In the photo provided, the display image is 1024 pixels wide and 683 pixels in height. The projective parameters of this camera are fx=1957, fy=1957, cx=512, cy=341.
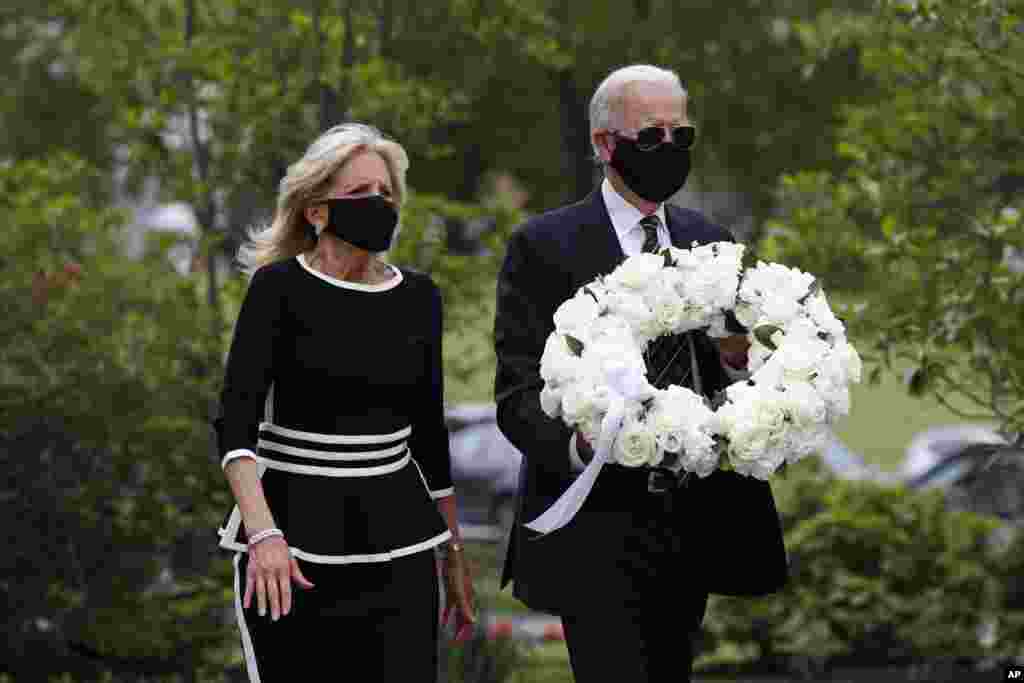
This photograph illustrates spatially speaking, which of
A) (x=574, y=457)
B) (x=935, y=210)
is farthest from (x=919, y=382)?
(x=574, y=457)

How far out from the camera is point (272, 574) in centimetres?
500

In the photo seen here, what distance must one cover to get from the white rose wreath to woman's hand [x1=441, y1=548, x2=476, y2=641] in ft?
2.18

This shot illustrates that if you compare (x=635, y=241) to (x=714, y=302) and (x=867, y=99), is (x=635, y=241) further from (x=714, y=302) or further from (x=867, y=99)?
(x=867, y=99)

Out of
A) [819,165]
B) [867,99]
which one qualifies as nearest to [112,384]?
[867,99]

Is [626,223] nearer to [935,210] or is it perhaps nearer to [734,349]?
[734,349]

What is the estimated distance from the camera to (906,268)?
356 inches

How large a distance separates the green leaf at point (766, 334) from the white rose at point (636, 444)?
1.38 ft

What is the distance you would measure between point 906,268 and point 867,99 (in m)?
5.25

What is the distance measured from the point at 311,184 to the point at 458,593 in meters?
1.24

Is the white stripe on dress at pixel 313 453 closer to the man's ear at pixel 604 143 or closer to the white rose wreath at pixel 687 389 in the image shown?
the white rose wreath at pixel 687 389

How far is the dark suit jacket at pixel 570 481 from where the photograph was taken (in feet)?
16.7

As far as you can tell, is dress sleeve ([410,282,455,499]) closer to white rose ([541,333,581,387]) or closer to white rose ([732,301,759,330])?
white rose ([541,333,581,387])

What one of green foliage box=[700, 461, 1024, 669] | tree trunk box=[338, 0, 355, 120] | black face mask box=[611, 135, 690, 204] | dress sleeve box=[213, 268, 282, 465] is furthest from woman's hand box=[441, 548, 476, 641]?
green foliage box=[700, 461, 1024, 669]

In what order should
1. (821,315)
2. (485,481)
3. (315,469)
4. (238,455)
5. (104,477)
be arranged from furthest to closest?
(485,481) < (104,477) < (315,469) < (238,455) < (821,315)
